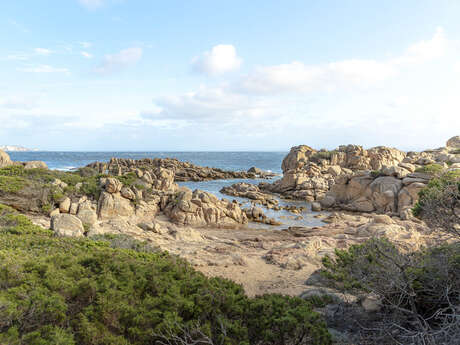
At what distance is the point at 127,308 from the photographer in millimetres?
4957

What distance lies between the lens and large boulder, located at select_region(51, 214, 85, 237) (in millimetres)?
12208

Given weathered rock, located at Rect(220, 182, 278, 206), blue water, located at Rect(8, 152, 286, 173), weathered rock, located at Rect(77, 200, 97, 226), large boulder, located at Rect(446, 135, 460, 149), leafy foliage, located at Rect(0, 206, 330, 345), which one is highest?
large boulder, located at Rect(446, 135, 460, 149)

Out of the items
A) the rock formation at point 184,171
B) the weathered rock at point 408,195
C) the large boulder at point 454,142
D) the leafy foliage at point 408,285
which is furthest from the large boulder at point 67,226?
the large boulder at point 454,142

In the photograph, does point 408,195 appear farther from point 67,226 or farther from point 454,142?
point 454,142

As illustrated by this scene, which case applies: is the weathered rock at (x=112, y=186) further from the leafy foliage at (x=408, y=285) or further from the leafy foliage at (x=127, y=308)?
the leafy foliage at (x=408, y=285)

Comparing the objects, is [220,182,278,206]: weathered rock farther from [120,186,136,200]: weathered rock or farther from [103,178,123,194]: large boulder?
[103,178,123,194]: large boulder

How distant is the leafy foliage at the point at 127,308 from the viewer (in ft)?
14.8

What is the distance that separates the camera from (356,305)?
7.50 metres

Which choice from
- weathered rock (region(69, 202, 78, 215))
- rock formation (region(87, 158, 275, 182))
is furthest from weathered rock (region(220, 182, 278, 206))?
weathered rock (region(69, 202, 78, 215))

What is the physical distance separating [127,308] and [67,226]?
9.71 m

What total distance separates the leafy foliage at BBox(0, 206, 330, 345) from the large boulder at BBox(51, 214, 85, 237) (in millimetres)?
5927

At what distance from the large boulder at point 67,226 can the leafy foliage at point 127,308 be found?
19.4 ft

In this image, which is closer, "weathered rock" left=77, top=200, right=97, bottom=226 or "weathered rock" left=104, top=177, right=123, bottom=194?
"weathered rock" left=77, top=200, right=97, bottom=226

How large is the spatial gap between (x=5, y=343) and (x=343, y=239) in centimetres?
1576
